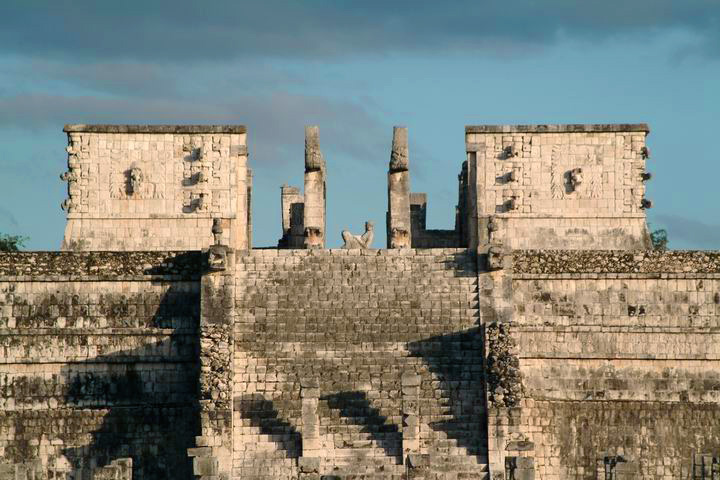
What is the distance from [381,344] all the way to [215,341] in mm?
3804

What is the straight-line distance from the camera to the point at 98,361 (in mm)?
49281

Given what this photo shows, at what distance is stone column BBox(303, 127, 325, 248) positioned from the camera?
55.4 m

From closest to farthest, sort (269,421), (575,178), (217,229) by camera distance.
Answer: (269,421) → (217,229) → (575,178)

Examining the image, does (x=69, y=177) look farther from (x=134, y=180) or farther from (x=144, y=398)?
(x=144, y=398)

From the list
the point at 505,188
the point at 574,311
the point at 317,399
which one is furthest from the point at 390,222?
the point at 317,399

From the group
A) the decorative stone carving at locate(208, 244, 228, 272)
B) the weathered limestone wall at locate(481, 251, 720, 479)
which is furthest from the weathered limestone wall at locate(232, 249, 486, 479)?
the weathered limestone wall at locate(481, 251, 720, 479)

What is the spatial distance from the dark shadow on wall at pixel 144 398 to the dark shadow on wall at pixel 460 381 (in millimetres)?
5549

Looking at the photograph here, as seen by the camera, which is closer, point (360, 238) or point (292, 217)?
point (360, 238)

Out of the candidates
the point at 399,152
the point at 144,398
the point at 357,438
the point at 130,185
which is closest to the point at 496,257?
the point at 357,438

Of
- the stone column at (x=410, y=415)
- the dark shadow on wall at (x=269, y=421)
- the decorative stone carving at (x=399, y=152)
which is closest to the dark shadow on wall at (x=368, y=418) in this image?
the stone column at (x=410, y=415)

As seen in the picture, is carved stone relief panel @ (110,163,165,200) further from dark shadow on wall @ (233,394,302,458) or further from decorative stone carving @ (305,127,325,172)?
dark shadow on wall @ (233,394,302,458)

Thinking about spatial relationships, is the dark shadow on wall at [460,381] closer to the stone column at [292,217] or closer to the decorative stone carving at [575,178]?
the decorative stone carving at [575,178]

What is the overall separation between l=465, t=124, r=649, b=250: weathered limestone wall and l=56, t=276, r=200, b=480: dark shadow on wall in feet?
31.8

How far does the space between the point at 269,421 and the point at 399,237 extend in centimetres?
1057
